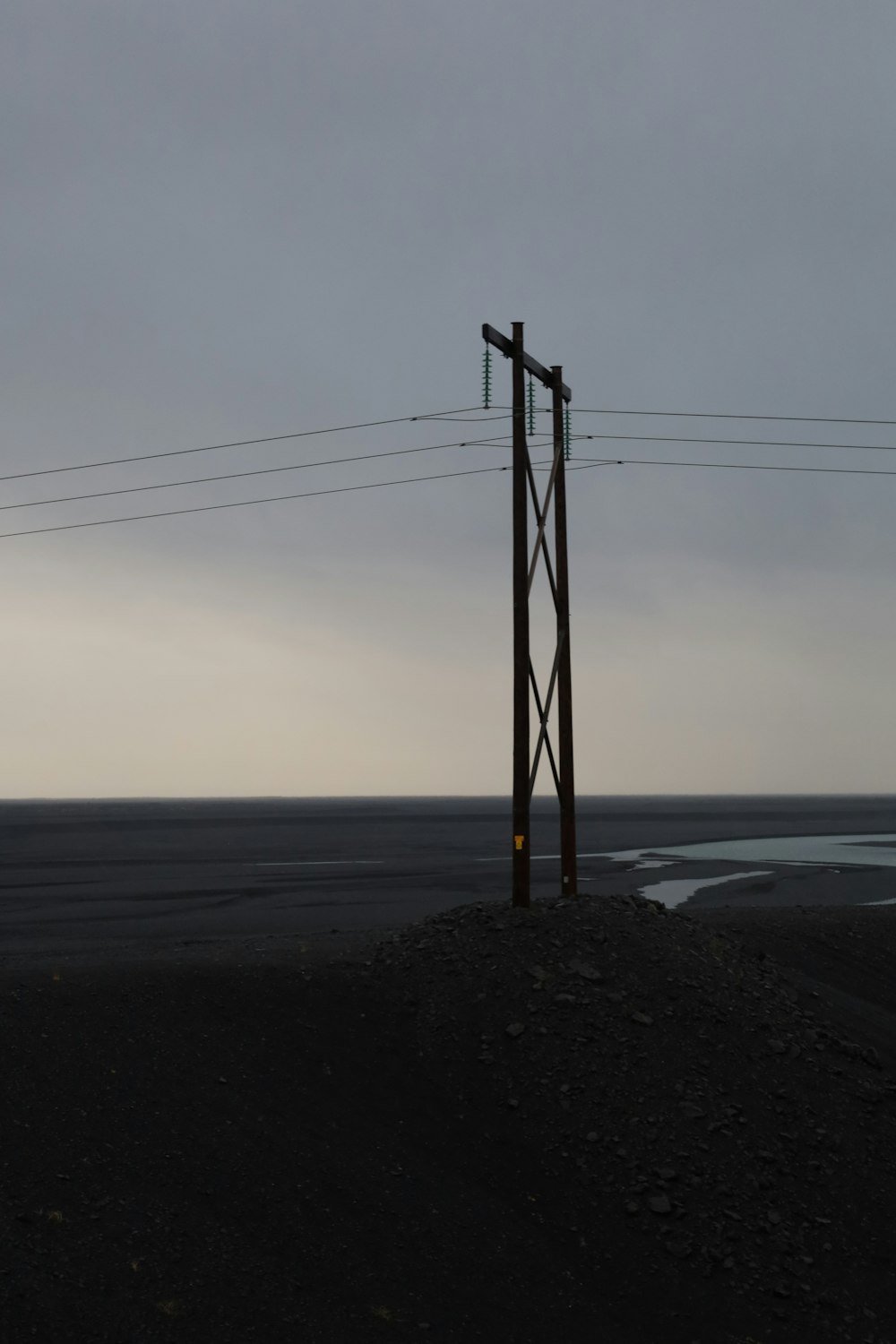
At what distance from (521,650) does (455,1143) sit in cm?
769

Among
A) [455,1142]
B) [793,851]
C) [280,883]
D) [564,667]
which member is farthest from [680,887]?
[455,1142]

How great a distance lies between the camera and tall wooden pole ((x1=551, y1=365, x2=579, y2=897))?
767 inches

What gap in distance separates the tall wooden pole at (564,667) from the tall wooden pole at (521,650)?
146cm

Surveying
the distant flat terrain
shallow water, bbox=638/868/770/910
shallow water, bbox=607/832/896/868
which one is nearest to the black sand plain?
the distant flat terrain

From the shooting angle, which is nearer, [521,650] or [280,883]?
[521,650]

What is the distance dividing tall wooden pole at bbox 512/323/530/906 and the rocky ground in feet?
3.52

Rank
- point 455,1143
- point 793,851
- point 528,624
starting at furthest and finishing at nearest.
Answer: point 793,851 < point 528,624 < point 455,1143

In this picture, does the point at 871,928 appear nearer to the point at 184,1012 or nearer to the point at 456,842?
the point at 184,1012

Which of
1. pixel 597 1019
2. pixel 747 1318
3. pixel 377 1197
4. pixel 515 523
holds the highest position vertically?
pixel 515 523

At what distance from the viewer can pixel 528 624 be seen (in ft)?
58.1

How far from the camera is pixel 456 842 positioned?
79.4 metres

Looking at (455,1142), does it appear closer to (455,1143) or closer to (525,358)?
(455,1143)

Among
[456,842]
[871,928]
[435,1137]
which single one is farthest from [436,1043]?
[456,842]

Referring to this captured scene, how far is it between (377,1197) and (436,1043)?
3479mm
